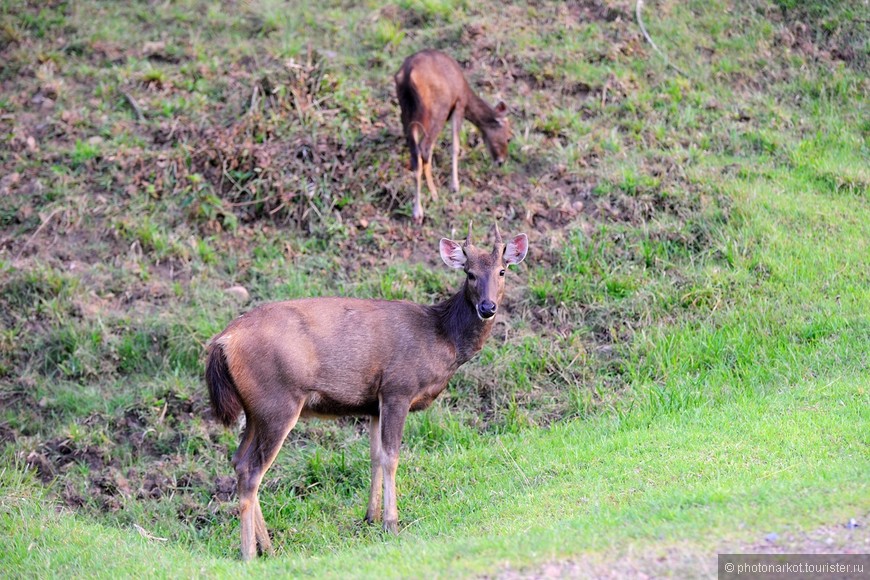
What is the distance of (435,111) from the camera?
12.8 m

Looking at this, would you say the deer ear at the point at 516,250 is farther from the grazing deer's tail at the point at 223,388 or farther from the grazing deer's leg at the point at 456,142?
the grazing deer's leg at the point at 456,142

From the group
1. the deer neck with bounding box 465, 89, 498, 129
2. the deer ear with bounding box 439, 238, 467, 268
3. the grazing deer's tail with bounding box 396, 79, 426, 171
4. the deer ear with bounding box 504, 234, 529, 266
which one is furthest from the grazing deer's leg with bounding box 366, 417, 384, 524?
the deer neck with bounding box 465, 89, 498, 129

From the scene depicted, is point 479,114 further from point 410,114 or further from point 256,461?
point 256,461

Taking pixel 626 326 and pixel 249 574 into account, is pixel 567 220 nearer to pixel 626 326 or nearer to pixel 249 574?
pixel 626 326

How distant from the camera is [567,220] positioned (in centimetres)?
1233

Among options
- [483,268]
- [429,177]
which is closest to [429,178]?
[429,177]

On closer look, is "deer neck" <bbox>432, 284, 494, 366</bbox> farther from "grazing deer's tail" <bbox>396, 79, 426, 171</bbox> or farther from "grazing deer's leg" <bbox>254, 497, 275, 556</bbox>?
"grazing deer's tail" <bbox>396, 79, 426, 171</bbox>

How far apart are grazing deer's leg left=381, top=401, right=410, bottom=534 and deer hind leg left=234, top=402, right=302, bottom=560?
2.41ft

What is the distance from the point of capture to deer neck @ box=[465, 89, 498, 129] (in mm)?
13406

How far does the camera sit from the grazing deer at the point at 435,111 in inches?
495

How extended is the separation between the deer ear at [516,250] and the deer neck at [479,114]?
4316mm

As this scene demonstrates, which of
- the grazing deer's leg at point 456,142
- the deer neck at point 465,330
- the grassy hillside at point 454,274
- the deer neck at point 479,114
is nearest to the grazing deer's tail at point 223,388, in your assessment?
the grassy hillside at point 454,274

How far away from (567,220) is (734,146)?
2650 millimetres

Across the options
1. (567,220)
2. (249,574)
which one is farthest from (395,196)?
(249,574)
